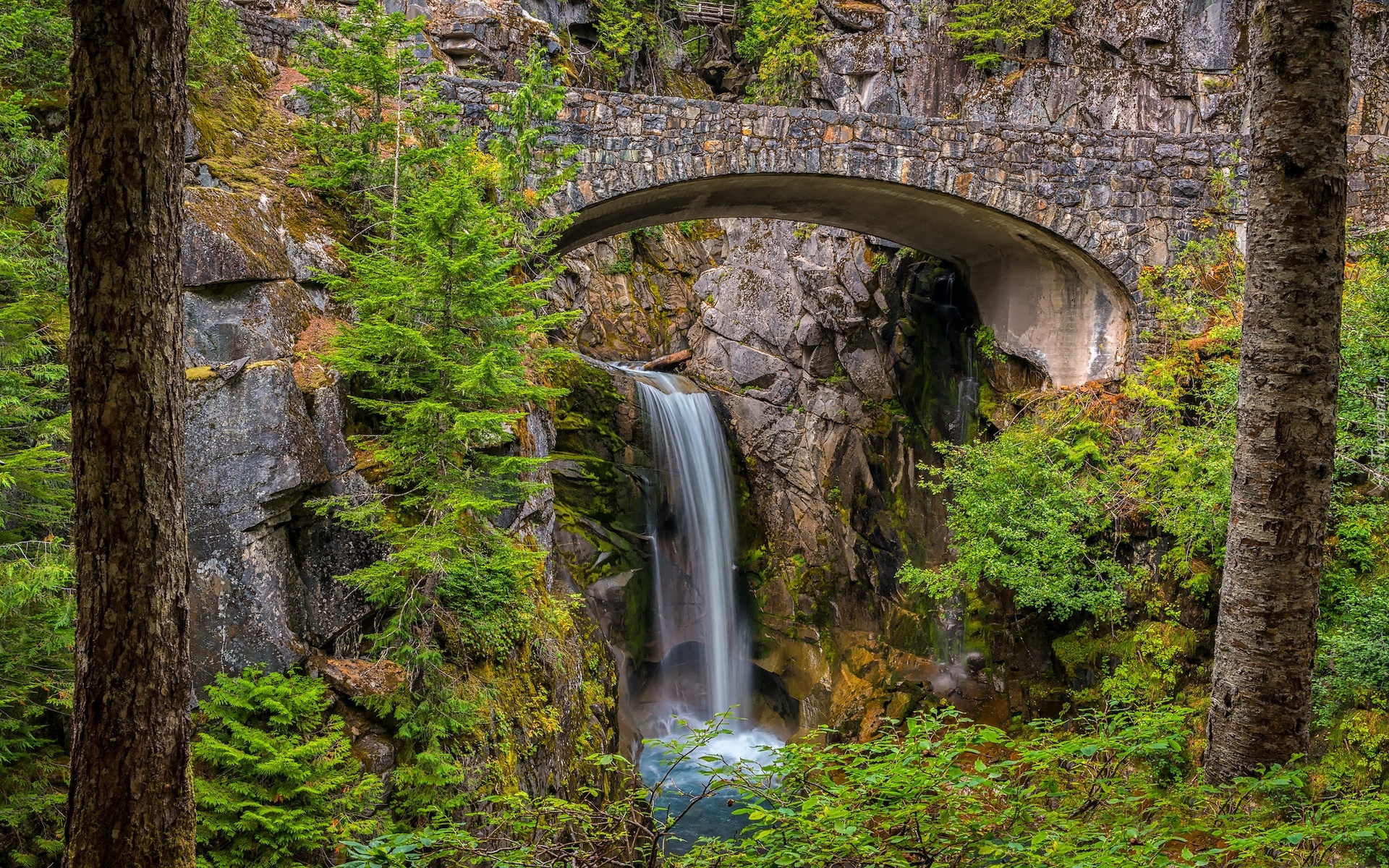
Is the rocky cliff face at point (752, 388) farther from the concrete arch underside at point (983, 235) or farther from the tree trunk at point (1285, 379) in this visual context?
the tree trunk at point (1285, 379)

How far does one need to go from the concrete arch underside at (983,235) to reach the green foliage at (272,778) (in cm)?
594

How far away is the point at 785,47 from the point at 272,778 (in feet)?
55.8

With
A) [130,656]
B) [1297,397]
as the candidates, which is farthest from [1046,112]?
[130,656]

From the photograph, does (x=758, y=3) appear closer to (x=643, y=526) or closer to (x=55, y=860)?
(x=643, y=526)

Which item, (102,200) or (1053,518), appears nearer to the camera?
(102,200)

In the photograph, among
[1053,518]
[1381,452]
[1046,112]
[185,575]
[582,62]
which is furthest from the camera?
[582,62]

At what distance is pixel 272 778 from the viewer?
3686 millimetres

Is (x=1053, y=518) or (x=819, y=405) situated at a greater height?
(x=819, y=405)

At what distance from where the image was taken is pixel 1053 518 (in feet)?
26.5

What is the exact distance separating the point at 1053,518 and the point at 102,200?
8017 mm

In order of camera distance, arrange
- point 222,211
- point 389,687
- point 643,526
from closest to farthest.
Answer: point 389,687 < point 222,211 < point 643,526

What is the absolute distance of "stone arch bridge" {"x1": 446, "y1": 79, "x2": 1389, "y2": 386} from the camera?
839 centimetres

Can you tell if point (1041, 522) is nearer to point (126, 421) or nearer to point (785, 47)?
point (126, 421)

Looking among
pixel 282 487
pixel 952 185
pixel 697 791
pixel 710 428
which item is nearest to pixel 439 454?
pixel 282 487
